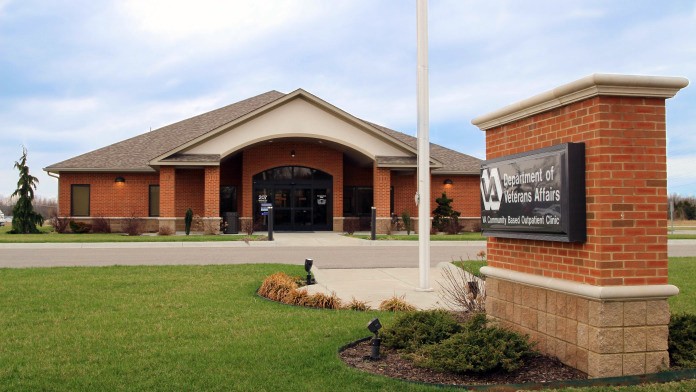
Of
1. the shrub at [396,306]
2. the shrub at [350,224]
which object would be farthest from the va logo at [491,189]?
the shrub at [350,224]

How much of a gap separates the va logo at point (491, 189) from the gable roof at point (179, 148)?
931 inches

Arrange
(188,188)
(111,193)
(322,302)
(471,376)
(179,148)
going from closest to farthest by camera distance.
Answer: (471,376) < (322,302) < (179,148) < (188,188) < (111,193)

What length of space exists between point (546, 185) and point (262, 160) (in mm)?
28204

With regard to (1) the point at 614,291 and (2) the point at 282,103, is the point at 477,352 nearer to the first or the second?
(1) the point at 614,291

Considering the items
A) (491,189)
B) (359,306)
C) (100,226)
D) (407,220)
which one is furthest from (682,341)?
(100,226)

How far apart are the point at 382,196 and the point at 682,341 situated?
2577cm

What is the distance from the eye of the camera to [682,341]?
6.17m

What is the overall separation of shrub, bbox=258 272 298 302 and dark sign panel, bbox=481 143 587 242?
4352 millimetres

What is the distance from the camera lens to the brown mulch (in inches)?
226

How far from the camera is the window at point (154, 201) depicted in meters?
34.4

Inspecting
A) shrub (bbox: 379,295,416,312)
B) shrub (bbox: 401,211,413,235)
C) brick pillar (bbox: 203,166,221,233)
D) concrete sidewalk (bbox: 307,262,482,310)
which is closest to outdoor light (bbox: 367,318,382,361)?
shrub (bbox: 379,295,416,312)

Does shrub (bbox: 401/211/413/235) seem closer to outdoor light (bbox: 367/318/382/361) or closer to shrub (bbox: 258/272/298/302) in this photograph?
shrub (bbox: 258/272/298/302)

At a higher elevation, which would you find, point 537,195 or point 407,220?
point 537,195

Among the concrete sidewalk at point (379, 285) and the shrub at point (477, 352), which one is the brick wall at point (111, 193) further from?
the shrub at point (477, 352)
